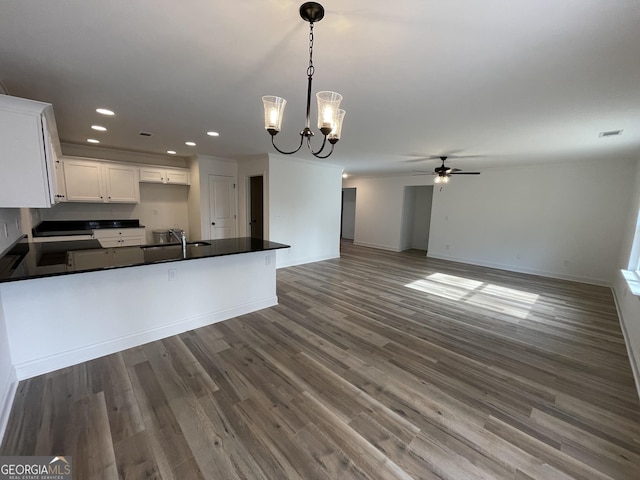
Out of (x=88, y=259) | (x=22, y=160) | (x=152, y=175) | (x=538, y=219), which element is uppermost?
(x=152, y=175)

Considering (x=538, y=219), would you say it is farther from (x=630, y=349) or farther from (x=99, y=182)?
(x=99, y=182)

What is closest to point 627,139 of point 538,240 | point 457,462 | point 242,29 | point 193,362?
point 538,240

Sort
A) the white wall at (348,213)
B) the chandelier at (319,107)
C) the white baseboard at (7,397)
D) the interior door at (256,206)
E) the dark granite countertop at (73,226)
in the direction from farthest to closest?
1. the white wall at (348,213)
2. the interior door at (256,206)
3. the dark granite countertop at (73,226)
4. the white baseboard at (7,397)
5. the chandelier at (319,107)

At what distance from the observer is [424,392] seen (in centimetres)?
209

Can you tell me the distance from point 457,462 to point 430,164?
556 centimetres

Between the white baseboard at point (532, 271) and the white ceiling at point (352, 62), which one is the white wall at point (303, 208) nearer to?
the white ceiling at point (352, 62)

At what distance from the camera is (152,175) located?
18.5 feet

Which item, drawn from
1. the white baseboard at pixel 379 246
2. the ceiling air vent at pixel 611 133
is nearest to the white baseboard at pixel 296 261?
the white baseboard at pixel 379 246

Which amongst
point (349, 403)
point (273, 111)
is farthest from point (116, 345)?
point (273, 111)

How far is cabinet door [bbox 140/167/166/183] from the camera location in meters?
5.53

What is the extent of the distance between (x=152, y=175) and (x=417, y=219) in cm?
753

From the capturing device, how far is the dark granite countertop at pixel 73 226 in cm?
445

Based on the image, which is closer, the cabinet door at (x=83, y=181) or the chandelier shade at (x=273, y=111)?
the chandelier shade at (x=273, y=111)

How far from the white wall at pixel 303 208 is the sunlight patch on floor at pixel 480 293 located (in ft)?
8.43
